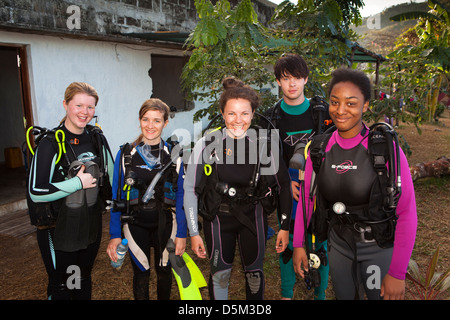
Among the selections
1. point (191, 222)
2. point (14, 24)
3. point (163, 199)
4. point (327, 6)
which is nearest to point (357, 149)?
point (191, 222)

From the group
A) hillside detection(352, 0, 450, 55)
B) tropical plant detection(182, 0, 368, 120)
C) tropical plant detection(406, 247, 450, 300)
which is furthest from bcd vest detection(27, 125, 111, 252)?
hillside detection(352, 0, 450, 55)

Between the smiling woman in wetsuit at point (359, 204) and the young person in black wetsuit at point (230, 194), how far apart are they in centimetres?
52

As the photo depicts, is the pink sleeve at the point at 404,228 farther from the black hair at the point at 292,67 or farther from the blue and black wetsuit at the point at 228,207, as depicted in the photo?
the black hair at the point at 292,67

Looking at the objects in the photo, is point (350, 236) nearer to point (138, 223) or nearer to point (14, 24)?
point (138, 223)

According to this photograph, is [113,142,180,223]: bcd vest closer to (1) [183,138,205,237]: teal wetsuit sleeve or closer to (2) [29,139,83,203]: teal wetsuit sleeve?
(1) [183,138,205,237]: teal wetsuit sleeve

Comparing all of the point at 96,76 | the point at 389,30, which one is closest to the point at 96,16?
the point at 96,76

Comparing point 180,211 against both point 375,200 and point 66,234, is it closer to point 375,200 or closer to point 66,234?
point 66,234

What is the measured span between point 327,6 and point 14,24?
4.42m

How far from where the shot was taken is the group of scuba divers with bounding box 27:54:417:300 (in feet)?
6.81

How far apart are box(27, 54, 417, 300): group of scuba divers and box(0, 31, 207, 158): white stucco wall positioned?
3.52 meters

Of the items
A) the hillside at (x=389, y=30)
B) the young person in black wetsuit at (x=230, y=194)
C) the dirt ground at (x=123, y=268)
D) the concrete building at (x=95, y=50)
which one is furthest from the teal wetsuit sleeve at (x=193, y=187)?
the hillside at (x=389, y=30)

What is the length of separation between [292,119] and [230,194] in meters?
0.98

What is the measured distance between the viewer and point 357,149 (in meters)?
2.06

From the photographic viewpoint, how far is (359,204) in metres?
2.04
